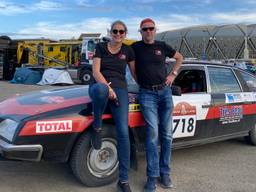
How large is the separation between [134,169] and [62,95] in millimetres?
1252

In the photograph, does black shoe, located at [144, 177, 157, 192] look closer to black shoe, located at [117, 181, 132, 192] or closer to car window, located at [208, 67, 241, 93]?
black shoe, located at [117, 181, 132, 192]

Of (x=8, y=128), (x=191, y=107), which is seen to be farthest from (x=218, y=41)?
(x=8, y=128)

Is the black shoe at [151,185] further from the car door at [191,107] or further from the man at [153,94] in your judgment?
the car door at [191,107]

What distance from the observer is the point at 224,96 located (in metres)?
6.07

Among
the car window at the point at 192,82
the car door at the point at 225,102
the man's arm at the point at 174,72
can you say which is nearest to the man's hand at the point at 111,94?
the man's arm at the point at 174,72

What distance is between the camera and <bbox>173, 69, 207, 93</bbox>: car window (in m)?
5.91

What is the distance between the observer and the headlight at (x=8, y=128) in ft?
14.3

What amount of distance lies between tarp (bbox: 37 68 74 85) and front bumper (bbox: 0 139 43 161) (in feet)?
64.0

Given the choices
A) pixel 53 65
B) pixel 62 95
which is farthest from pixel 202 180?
pixel 53 65

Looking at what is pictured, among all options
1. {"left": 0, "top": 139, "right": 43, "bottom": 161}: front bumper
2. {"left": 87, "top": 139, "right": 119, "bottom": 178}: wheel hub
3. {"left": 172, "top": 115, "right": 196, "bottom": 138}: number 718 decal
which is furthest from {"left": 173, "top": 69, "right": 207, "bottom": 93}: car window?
{"left": 0, "top": 139, "right": 43, "bottom": 161}: front bumper

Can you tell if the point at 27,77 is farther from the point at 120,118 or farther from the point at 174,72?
the point at 120,118

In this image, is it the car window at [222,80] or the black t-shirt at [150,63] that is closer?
the black t-shirt at [150,63]

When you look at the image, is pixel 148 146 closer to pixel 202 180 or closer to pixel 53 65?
pixel 202 180

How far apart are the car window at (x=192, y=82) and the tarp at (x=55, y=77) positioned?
18.2m
